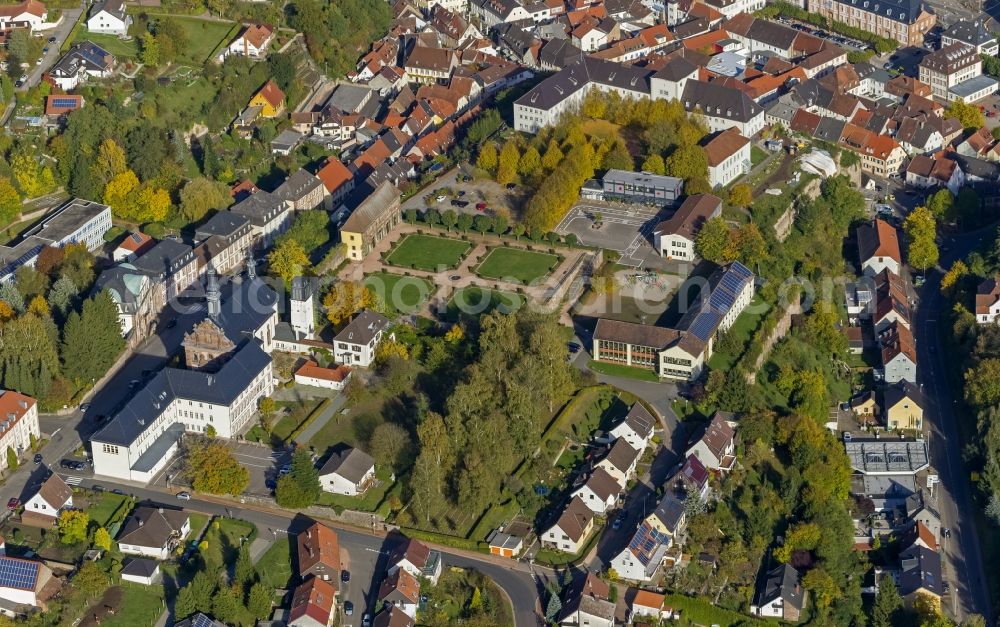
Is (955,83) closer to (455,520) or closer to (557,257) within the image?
(557,257)

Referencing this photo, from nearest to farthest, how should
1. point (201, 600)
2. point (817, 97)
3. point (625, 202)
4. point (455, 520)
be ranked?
point (201, 600) < point (455, 520) < point (625, 202) < point (817, 97)

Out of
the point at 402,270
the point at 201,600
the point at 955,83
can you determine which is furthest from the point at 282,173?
the point at 955,83

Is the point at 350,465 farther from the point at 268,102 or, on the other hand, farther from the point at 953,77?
the point at 953,77

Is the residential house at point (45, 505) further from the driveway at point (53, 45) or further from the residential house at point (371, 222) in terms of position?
the driveway at point (53, 45)

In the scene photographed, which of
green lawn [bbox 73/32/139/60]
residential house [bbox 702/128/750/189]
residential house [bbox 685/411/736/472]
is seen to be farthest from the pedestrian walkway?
green lawn [bbox 73/32/139/60]

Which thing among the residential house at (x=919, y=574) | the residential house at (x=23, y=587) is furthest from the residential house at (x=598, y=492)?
the residential house at (x=23, y=587)

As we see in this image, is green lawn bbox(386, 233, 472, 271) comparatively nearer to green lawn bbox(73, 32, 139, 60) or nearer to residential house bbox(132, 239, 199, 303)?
residential house bbox(132, 239, 199, 303)

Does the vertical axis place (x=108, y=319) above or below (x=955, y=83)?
above
